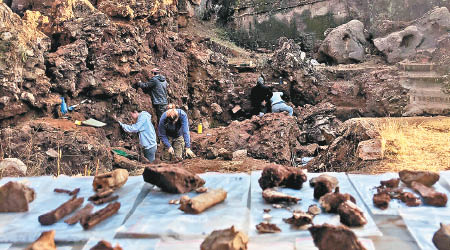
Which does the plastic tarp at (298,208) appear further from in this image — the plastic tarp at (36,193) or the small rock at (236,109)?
the small rock at (236,109)

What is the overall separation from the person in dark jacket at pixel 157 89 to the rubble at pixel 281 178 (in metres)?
7.67

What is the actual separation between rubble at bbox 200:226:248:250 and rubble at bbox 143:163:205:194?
84 cm

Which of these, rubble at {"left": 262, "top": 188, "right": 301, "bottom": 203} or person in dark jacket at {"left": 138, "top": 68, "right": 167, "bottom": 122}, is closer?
rubble at {"left": 262, "top": 188, "right": 301, "bottom": 203}

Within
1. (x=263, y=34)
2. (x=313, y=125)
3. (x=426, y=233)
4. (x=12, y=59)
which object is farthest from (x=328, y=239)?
(x=263, y=34)

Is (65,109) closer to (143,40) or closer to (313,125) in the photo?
(143,40)

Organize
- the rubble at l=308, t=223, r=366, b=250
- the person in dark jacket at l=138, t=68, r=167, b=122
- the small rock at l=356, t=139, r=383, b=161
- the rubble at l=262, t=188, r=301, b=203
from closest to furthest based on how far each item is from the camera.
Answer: the rubble at l=308, t=223, r=366, b=250 < the rubble at l=262, t=188, r=301, b=203 < the small rock at l=356, t=139, r=383, b=161 < the person in dark jacket at l=138, t=68, r=167, b=122

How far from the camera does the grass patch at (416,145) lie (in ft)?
15.6

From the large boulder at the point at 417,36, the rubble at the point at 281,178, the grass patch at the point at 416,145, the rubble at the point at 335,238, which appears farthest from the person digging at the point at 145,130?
the large boulder at the point at 417,36

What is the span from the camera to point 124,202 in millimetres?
2975

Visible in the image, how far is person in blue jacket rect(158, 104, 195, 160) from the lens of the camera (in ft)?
25.0

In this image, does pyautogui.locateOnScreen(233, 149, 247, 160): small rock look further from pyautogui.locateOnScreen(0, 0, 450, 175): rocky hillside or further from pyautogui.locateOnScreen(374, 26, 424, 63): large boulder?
pyautogui.locateOnScreen(374, 26, 424, 63): large boulder

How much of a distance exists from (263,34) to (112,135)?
14.1 metres

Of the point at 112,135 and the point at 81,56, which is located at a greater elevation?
the point at 81,56

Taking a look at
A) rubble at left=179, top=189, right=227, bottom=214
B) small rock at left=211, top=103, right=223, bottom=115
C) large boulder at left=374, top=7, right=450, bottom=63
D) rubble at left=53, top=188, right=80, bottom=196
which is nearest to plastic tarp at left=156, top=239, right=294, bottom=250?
Result: rubble at left=179, top=189, right=227, bottom=214
